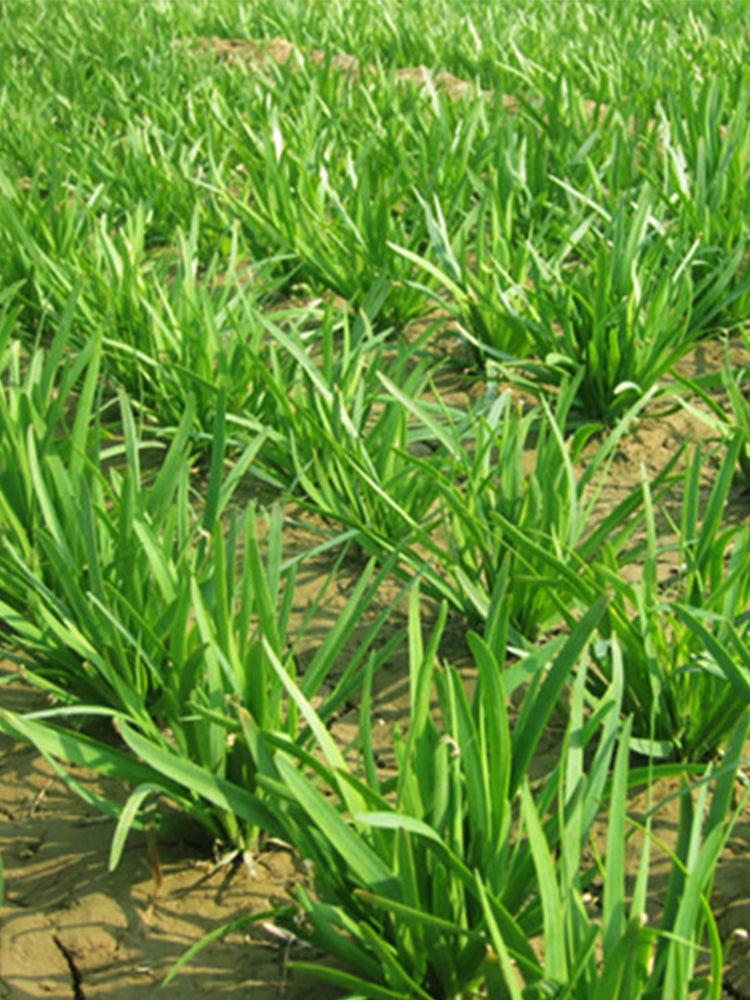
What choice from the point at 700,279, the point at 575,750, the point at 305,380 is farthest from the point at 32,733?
the point at 700,279

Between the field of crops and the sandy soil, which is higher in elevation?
the field of crops

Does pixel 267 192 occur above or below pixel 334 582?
above

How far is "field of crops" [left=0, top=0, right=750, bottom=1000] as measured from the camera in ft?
3.57

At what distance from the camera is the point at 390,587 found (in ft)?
5.74

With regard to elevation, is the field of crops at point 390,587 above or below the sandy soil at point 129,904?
above

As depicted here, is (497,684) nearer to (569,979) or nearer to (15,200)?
(569,979)

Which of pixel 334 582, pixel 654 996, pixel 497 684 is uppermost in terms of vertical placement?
pixel 497 684

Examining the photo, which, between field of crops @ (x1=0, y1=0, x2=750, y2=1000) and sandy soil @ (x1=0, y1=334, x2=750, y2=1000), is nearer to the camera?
field of crops @ (x1=0, y1=0, x2=750, y2=1000)

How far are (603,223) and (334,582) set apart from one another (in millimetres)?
1130

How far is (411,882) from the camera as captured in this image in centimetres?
105

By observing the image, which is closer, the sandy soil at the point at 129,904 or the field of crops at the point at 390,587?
the field of crops at the point at 390,587

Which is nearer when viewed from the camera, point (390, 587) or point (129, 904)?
point (129, 904)

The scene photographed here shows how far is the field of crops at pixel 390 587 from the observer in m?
1.09

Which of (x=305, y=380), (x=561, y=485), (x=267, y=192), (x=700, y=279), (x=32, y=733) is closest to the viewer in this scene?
(x=32, y=733)
